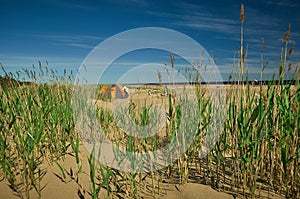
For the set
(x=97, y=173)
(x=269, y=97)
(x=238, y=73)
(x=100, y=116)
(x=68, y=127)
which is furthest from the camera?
(x=100, y=116)

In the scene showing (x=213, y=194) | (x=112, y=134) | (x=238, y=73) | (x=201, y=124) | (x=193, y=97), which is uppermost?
(x=238, y=73)

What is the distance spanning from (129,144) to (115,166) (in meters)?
0.36

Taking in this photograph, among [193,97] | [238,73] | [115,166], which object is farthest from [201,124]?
[115,166]

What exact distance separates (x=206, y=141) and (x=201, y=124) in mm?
136

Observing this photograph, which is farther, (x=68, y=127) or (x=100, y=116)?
(x=100, y=116)

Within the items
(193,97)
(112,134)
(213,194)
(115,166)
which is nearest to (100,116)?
(112,134)

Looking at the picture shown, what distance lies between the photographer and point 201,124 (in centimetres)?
193

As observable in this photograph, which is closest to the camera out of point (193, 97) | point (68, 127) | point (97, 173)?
point (97, 173)

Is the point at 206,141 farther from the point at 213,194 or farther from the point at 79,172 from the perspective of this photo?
the point at 79,172

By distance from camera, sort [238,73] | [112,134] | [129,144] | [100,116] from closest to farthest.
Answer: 1. [238,73]
2. [129,144]
3. [112,134]
4. [100,116]

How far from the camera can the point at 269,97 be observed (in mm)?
1504

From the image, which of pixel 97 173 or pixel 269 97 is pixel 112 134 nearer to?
pixel 97 173

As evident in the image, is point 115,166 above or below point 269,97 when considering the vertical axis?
below

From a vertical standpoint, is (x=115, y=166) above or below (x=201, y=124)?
below
